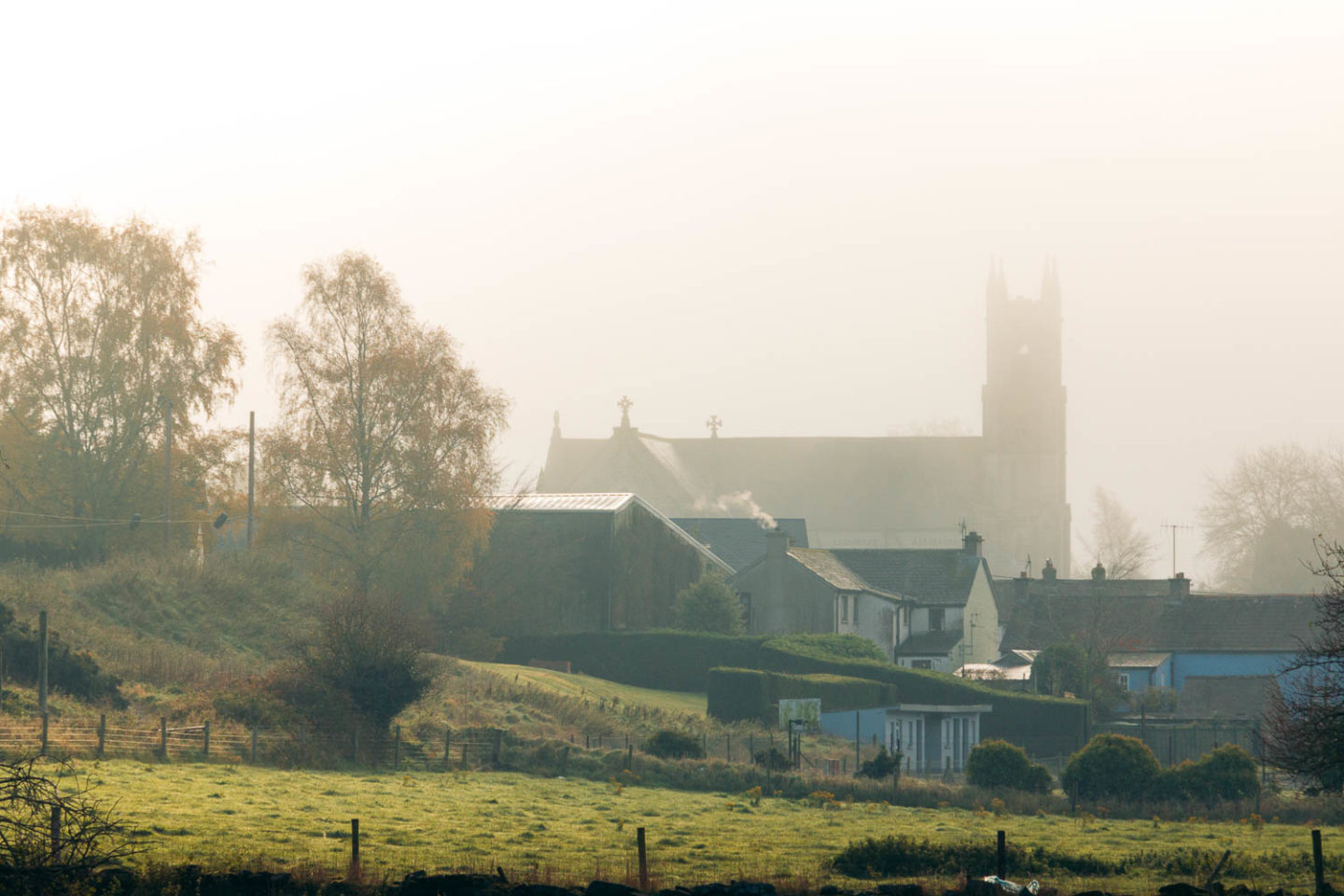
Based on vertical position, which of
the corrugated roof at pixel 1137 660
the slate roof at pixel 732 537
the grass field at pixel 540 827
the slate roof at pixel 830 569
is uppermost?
the slate roof at pixel 732 537

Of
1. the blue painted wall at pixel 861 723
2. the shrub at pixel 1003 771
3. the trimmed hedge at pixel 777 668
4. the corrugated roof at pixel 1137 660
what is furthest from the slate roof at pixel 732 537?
the shrub at pixel 1003 771

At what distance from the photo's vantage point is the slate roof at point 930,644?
72188 mm

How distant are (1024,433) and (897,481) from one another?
43.4 ft

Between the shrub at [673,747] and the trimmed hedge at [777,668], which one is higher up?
the trimmed hedge at [777,668]

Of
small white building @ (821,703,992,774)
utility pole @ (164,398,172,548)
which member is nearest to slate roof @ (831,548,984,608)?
small white building @ (821,703,992,774)

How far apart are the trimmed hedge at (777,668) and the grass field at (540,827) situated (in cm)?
1740

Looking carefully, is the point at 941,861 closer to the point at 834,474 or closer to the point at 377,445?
the point at 377,445

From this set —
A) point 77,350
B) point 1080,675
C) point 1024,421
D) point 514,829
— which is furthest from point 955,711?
point 1024,421

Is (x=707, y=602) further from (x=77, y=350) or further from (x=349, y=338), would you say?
(x=77, y=350)

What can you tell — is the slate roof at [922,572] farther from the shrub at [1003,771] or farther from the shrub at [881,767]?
the shrub at [881,767]

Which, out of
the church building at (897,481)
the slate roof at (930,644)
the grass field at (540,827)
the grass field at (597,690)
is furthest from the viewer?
the church building at (897,481)

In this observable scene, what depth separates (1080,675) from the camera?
61.4 m

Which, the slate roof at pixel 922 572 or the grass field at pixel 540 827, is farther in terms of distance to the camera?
the slate roof at pixel 922 572

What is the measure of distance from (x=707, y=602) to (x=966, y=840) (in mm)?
38492
